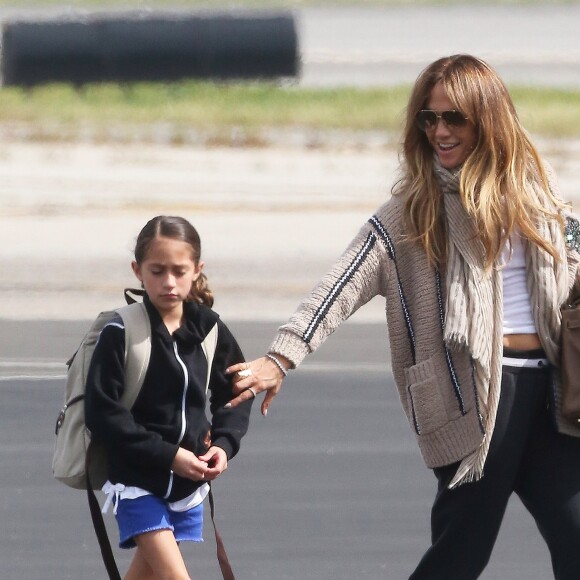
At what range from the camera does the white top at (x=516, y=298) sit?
3855 millimetres

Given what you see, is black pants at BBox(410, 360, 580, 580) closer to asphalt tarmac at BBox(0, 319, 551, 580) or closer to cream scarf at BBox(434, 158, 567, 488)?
cream scarf at BBox(434, 158, 567, 488)

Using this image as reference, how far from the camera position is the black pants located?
3.83 metres

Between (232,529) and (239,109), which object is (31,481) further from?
(239,109)

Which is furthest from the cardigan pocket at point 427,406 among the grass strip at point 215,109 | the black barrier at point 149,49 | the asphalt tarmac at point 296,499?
the black barrier at point 149,49

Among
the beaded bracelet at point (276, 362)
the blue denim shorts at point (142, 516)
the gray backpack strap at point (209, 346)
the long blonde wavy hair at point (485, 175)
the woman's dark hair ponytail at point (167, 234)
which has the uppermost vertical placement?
the long blonde wavy hair at point (485, 175)

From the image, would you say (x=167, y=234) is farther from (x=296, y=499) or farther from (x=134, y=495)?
(x=296, y=499)

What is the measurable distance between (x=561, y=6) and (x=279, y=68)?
18678 mm

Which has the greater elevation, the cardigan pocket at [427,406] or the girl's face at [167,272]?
the girl's face at [167,272]

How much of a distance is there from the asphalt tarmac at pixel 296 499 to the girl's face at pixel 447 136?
1.93 m

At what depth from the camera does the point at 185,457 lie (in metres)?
3.71

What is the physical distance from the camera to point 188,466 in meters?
3.72

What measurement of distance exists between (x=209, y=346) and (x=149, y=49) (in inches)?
692

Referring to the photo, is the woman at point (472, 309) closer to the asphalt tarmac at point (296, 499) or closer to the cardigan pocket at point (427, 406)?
the cardigan pocket at point (427, 406)

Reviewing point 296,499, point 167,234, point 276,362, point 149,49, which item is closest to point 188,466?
point 276,362
